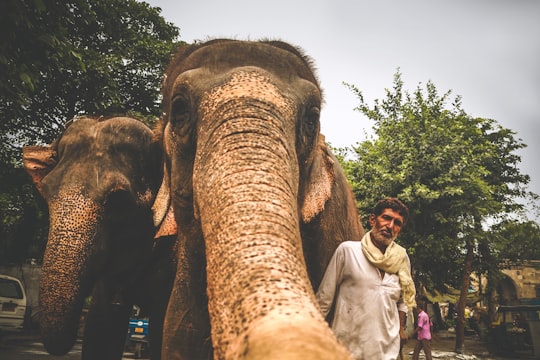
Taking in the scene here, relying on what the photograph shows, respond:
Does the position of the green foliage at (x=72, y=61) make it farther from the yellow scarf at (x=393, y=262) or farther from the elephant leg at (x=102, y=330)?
the yellow scarf at (x=393, y=262)

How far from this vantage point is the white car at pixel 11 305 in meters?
13.9

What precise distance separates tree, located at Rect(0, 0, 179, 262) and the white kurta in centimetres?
394

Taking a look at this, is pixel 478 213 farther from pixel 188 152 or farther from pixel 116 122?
pixel 188 152

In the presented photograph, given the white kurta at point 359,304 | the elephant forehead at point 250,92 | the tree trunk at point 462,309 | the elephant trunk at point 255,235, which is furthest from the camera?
the tree trunk at point 462,309

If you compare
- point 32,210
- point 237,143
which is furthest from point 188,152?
point 32,210

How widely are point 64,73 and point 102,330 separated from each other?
9004 mm

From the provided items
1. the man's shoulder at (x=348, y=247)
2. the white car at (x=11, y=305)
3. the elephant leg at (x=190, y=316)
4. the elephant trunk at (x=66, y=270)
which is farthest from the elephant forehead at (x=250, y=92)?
the white car at (x=11, y=305)

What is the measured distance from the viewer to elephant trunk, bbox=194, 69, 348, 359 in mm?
1153

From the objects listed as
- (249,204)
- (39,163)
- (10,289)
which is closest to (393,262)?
(249,204)

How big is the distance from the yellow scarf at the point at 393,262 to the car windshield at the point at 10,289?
554 inches

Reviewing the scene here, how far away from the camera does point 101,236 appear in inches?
167

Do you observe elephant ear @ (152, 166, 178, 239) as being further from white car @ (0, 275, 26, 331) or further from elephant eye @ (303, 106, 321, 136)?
white car @ (0, 275, 26, 331)

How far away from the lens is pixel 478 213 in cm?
1586

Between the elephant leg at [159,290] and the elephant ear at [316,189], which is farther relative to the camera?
the elephant leg at [159,290]
